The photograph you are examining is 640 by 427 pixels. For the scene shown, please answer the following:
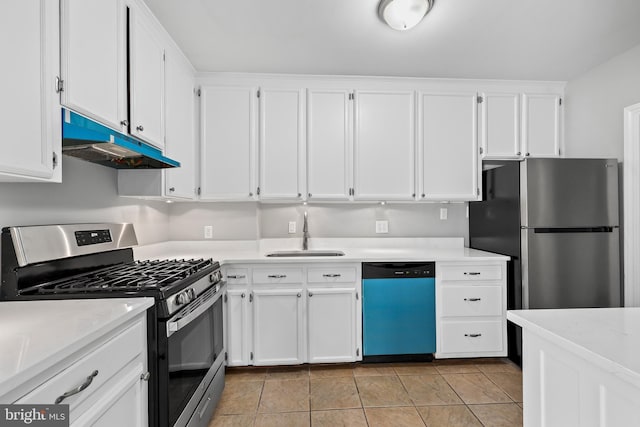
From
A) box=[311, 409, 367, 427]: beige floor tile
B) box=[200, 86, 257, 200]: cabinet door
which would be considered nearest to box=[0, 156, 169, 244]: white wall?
box=[200, 86, 257, 200]: cabinet door

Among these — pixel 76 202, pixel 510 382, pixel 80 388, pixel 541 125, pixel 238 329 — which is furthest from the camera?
pixel 541 125

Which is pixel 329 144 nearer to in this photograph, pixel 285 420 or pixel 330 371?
pixel 330 371

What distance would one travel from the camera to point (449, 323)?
8.98 ft

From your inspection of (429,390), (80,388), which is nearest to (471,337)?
(429,390)

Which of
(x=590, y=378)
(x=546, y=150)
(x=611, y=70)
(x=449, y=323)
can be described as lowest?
(x=449, y=323)

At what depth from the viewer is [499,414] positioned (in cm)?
209

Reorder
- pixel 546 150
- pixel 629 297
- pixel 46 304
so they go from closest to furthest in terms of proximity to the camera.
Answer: pixel 46 304 < pixel 629 297 < pixel 546 150

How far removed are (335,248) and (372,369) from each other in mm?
1123

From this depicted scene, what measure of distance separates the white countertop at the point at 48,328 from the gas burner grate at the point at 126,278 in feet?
0.26

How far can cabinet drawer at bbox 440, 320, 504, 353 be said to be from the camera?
2.74m

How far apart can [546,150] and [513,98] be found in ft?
1.88

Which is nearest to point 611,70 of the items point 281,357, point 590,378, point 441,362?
point 441,362

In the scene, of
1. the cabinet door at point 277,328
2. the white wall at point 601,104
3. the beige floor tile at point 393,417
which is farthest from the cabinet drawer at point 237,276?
the white wall at point 601,104

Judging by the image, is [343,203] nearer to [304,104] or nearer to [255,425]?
[304,104]
